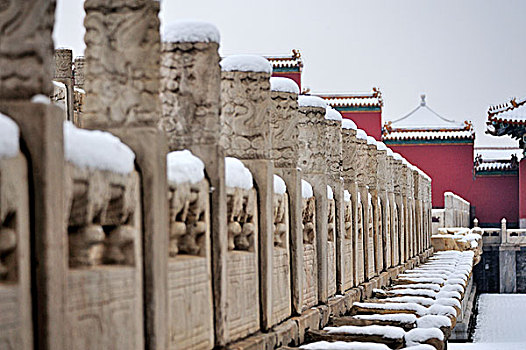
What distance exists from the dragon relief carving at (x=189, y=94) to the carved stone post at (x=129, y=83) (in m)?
0.97

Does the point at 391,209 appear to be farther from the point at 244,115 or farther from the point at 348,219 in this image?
the point at 244,115

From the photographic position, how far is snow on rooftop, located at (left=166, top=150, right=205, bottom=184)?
5.01 metres

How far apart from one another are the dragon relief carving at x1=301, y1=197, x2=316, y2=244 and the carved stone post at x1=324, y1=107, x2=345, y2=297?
1.76 feet

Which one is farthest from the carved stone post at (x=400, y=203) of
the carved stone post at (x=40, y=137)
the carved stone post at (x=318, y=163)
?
the carved stone post at (x=40, y=137)

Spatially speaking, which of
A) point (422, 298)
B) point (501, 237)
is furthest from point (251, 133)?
point (501, 237)

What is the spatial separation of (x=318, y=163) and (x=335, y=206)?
878mm

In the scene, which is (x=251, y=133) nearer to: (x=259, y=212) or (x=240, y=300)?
(x=259, y=212)

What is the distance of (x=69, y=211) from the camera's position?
383cm

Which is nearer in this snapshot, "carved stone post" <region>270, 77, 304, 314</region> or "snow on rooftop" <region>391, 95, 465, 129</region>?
"carved stone post" <region>270, 77, 304, 314</region>

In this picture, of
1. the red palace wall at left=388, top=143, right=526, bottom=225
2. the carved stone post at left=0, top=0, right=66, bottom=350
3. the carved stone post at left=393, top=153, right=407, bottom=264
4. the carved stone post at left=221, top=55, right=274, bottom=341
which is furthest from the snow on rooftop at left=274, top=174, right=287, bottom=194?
the red palace wall at left=388, top=143, right=526, bottom=225

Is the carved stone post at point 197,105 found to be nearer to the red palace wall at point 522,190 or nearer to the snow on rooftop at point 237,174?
the snow on rooftop at point 237,174

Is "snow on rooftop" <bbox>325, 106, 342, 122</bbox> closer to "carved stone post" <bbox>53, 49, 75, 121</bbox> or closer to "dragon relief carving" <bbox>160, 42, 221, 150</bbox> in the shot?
"carved stone post" <bbox>53, 49, 75, 121</bbox>

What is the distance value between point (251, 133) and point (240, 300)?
1.12 m

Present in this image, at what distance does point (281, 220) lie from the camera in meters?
7.48
